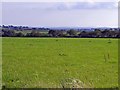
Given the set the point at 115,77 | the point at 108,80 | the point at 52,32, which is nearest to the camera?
the point at 108,80

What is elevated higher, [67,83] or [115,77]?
[67,83]

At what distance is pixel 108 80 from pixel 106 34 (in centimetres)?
14479

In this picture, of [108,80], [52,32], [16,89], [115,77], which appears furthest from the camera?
[52,32]

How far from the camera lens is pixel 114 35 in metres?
155

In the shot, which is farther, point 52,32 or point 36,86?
point 52,32

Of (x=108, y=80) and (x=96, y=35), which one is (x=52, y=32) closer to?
(x=96, y=35)

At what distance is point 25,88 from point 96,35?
14810cm

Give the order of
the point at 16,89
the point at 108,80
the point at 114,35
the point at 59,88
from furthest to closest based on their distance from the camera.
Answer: the point at 114,35, the point at 108,80, the point at 16,89, the point at 59,88

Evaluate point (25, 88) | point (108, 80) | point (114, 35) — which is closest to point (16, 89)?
point (25, 88)

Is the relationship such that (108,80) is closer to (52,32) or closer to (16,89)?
(16,89)

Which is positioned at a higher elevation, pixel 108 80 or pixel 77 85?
pixel 77 85

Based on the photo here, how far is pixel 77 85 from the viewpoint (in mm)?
12172

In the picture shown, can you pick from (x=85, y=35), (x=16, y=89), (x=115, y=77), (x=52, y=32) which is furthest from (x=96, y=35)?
(x=16, y=89)

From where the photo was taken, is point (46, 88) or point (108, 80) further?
point (108, 80)
